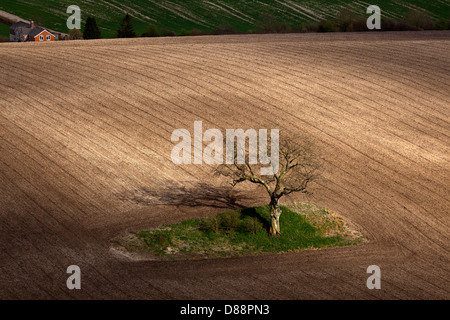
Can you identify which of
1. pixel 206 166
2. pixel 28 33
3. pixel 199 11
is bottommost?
pixel 206 166

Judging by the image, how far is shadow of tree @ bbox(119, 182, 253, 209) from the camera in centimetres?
3291

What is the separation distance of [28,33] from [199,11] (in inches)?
1329

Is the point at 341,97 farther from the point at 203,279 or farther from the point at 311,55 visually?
the point at 203,279

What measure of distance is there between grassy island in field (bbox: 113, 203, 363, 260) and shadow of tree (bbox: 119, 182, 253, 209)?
1.86m

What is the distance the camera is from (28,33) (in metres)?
87.8

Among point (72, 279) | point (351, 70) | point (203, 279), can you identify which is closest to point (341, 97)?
point (351, 70)

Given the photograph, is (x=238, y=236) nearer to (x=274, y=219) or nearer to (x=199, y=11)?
(x=274, y=219)

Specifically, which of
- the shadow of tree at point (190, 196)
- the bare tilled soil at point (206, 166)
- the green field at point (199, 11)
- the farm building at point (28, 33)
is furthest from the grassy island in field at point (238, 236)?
the green field at point (199, 11)

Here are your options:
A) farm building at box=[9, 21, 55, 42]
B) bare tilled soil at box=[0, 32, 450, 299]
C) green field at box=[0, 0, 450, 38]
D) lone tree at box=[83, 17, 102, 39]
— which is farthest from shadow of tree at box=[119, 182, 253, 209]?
green field at box=[0, 0, 450, 38]

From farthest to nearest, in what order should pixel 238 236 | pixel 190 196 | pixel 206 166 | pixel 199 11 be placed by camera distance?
pixel 199 11 < pixel 206 166 < pixel 190 196 < pixel 238 236

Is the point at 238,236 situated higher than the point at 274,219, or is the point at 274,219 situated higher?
the point at 274,219

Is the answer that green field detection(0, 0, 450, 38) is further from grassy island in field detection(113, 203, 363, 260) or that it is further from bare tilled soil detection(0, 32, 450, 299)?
grassy island in field detection(113, 203, 363, 260)

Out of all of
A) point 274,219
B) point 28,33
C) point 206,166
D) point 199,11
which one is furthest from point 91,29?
point 274,219

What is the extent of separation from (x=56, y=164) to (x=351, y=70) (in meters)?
26.8
